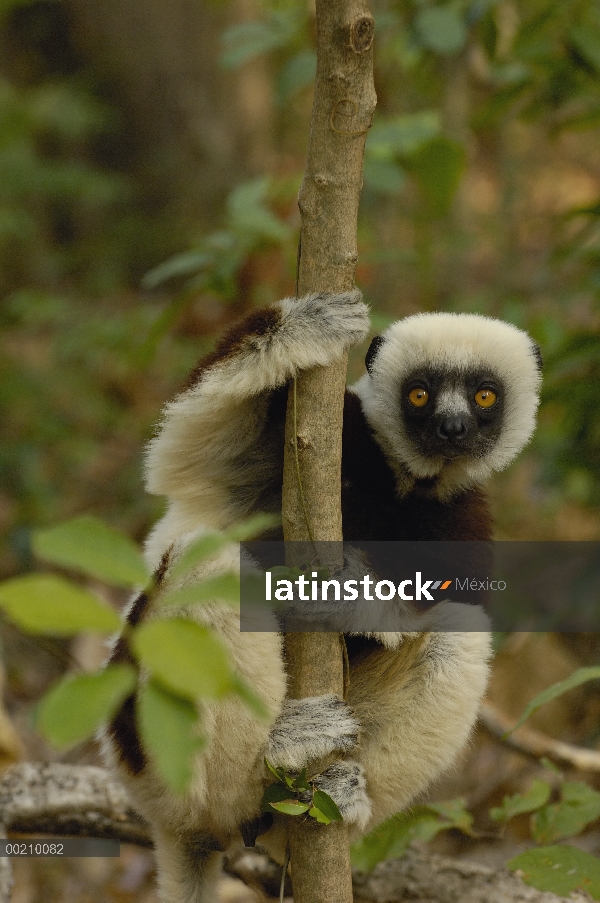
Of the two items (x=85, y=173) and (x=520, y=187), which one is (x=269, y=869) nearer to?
(x=85, y=173)

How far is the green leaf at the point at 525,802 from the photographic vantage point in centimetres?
369

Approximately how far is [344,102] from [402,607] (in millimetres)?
1875

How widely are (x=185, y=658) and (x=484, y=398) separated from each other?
2.74m

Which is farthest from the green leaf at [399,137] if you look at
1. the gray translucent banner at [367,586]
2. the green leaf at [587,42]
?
the gray translucent banner at [367,586]

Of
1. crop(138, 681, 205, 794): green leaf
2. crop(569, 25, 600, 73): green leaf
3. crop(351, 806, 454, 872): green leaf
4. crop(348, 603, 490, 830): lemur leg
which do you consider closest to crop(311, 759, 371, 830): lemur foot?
crop(348, 603, 490, 830): lemur leg


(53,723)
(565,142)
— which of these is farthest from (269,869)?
(565,142)

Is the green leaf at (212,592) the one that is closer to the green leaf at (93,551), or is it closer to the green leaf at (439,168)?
the green leaf at (93,551)

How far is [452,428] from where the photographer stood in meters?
3.52

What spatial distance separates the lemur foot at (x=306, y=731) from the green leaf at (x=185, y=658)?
5.59 feet

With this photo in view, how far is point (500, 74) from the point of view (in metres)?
5.66

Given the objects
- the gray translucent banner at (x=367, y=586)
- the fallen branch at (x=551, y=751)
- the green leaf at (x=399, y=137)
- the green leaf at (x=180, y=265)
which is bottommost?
the fallen branch at (x=551, y=751)

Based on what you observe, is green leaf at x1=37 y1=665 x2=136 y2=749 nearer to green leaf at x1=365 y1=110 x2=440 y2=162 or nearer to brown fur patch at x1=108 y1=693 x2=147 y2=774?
brown fur patch at x1=108 y1=693 x2=147 y2=774

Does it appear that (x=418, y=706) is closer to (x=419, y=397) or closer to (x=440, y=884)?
(x=440, y=884)

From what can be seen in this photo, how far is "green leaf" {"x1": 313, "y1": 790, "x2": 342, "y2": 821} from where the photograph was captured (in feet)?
8.95
